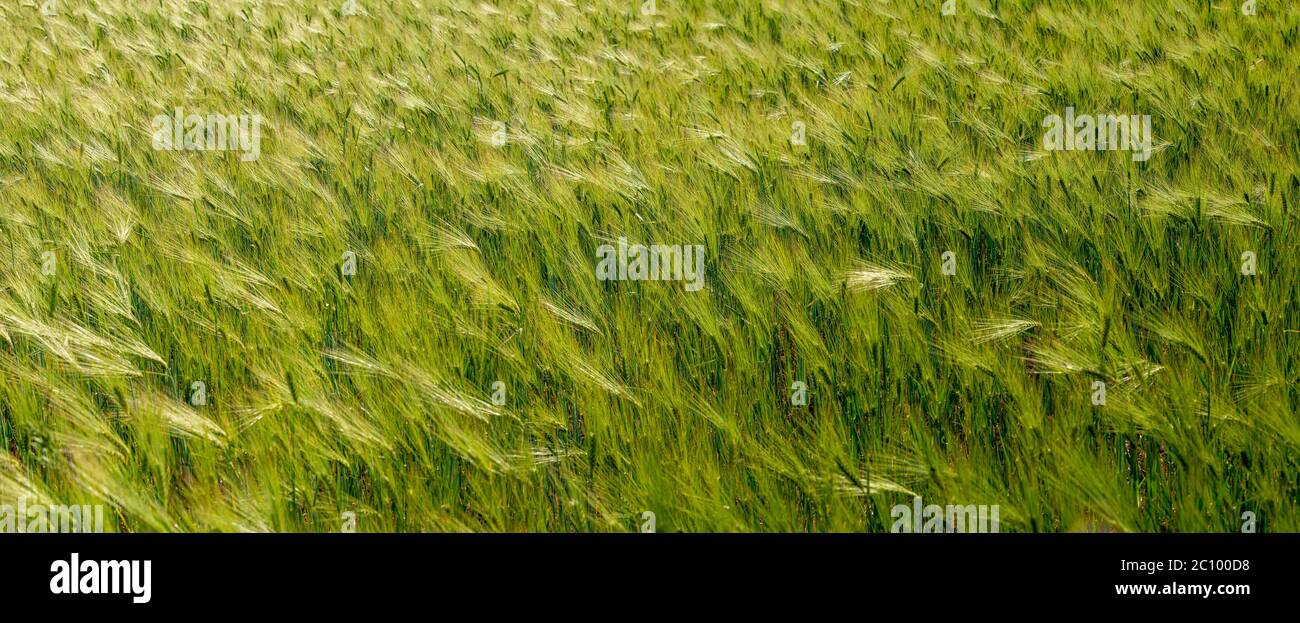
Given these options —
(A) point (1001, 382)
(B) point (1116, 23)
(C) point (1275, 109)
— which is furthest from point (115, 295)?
(B) point (1116, 23)

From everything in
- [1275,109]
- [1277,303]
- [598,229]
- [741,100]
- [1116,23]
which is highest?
[1116,23]

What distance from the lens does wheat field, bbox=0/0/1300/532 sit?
1.63 meters

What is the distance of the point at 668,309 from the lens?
2131mm

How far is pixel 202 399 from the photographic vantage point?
1974mm

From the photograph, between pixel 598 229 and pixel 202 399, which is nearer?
pixel 202 399

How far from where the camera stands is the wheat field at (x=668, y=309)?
163cm

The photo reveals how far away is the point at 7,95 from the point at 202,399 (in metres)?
2.91

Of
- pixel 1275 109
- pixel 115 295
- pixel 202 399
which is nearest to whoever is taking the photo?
pixel 202 399

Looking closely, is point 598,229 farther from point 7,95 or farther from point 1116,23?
point 1116,23

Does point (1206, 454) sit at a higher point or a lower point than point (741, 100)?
lower

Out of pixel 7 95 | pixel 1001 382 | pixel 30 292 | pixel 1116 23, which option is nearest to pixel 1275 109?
pixel 1116 23

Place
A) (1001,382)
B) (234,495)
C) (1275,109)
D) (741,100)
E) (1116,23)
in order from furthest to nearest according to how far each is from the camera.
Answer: (1116,23) < (741,100) < (1275,109) < (1001,382) < (234,495)

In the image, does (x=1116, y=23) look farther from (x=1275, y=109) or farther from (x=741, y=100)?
(x=741, y=100)

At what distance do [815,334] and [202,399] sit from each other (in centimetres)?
128
